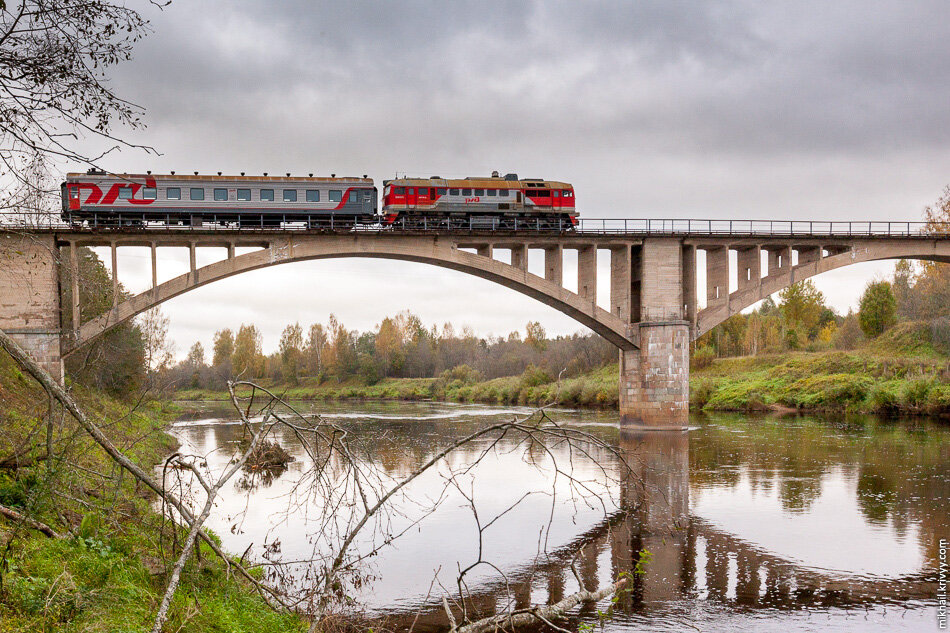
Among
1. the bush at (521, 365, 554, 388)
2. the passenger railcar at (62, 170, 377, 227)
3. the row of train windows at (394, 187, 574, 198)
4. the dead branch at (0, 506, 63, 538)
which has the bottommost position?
the dead branch at (0, 506, 63, 538)

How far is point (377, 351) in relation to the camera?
8669 cm

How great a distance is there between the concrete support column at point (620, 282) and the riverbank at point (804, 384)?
4605 millimetres

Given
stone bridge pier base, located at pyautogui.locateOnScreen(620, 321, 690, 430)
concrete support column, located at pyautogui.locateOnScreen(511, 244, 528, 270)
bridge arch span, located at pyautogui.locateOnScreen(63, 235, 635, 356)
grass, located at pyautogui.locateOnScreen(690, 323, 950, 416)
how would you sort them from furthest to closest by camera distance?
grass, located at pyautogui.locateOnScreen(690, 323, 950, 416) < concrete support column, located at pyautogui.locateOnScreen(511, 244, 528, 270) < stone bridge pier base, located at pyautogui.locateOnScreen(620, 321, 690, 430) < bridge arch span, located at pyautogui.locateOnScreen(63, 235, 635, 356)

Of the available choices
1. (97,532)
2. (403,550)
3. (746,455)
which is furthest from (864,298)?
(97,532)

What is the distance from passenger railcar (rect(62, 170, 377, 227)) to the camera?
30.5m

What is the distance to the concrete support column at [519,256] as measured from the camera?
31.5 metres

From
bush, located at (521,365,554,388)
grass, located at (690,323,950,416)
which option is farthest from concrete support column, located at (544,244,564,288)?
bush, located at (521,365,554,388)

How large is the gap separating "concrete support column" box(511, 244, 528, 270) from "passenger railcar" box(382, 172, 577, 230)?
1.33 metres

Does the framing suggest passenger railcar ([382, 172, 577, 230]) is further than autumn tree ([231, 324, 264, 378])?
No

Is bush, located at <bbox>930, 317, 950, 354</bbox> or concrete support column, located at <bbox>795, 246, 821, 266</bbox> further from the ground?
concrete support column, located at <bbox>795, 246, 821, 266</bbox>

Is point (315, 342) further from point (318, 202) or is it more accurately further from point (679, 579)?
point (679, 579)

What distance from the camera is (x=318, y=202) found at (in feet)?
108

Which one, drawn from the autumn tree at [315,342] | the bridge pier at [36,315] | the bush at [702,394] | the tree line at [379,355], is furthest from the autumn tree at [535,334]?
the bridge pier at [36,315]

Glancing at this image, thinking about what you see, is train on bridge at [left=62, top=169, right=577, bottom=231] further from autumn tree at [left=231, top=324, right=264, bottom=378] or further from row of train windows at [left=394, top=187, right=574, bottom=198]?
autumn tree at [left=231, top=324, right=264, bottom=378]
